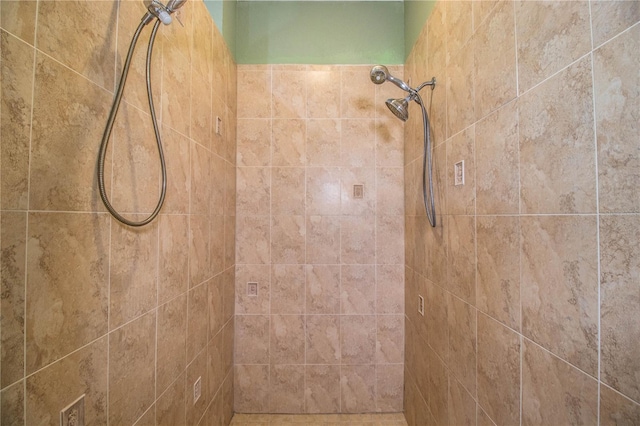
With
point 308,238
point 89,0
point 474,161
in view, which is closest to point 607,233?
point 474,161

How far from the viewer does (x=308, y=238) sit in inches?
73.6

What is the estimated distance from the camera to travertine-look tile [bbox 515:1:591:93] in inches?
23.6

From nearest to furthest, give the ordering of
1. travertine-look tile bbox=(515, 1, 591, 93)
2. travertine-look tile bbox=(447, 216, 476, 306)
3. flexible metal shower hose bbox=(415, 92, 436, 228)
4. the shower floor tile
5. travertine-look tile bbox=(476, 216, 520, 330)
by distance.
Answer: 1. travertine-look tile bbox=(515, 1, 591, 93)
2. travertine-look tile bbox=(476, 216, 520, 330)
3. travertine-look tile bbox=(447, 216, 476, 306)
4. flexible metal shower hose bbox=(415, 92, 436, 228)
5. the shower floor tile

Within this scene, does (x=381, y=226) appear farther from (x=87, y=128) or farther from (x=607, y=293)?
(x=87, y=128)

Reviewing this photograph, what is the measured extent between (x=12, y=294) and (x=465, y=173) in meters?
1.34

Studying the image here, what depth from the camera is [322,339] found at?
1855mm

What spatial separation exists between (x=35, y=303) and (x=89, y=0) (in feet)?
2.52

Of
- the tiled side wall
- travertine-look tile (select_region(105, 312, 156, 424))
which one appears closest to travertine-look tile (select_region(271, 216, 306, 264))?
the tiled side wall

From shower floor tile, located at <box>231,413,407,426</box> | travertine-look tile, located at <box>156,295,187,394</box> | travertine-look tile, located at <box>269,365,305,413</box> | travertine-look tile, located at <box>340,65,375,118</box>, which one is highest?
travertine-look tile, located at <box>340,65,375,118</box>

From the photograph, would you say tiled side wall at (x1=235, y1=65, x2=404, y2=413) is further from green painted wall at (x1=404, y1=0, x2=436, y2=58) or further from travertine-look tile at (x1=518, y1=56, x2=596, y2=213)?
travertine-look tile at (x1=518, y1=56, x2=596, y2=213)

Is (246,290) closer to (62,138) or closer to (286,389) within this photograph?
(286,389)

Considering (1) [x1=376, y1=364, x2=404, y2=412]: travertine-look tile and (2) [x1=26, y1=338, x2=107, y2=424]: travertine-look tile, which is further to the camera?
(1) [x1=376, y1=364, x2=404, y2=412]: travertine-look tile

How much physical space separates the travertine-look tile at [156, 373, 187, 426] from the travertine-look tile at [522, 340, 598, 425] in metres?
1.21

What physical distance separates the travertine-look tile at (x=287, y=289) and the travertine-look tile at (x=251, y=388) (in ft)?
1.37
